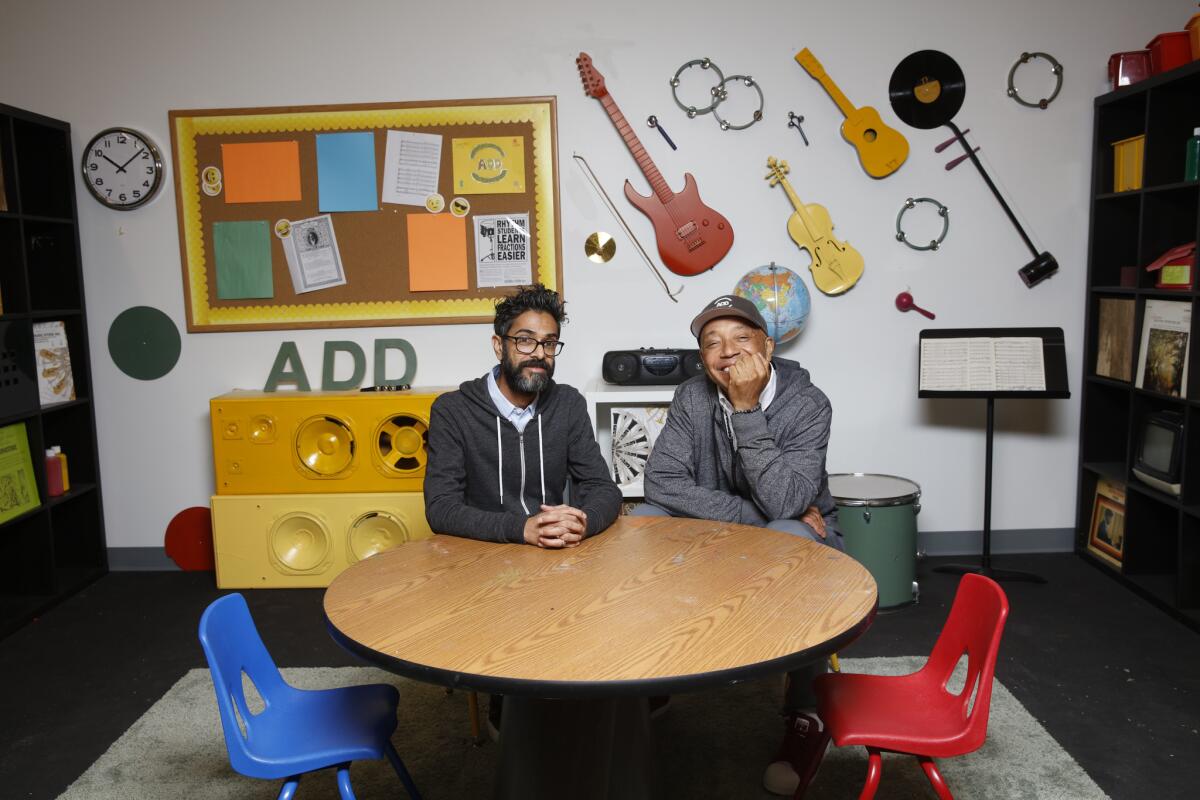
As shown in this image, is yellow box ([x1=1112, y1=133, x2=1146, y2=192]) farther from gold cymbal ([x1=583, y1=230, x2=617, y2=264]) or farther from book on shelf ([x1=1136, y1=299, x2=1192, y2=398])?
gold cymbal ([x1=583, y1=230, x2=617, y2=264])

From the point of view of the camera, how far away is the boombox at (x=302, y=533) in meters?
3.71

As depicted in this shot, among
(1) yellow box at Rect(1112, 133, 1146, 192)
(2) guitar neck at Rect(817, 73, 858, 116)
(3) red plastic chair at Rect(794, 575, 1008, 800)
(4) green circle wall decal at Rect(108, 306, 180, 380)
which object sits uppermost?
(2) guitar neck at Rect(817, 73, 858, 116)

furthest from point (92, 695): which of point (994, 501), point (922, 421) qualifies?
point (994, 501)

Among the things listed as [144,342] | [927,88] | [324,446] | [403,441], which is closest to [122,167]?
[144,342]

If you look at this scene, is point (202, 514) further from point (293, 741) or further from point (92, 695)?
point (293, 741)

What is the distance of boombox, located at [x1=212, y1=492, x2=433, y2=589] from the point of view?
371 cm

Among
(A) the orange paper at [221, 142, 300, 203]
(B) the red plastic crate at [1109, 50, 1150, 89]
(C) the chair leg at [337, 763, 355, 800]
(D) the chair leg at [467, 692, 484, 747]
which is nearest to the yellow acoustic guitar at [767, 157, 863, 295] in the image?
(B) the red plastic crate at [1109, 50, 1150, 89]

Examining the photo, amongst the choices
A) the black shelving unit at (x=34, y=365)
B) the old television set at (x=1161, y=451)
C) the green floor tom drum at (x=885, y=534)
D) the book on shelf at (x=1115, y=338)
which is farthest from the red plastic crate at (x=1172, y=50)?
the black shelving unit at (x=34, y=365)

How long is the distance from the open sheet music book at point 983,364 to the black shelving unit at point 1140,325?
0.38 metres

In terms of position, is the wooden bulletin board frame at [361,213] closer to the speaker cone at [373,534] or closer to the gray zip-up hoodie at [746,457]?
the speaker cone at [373,534]

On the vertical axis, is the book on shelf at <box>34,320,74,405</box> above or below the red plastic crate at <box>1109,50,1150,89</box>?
below

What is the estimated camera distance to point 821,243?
12.6 ft

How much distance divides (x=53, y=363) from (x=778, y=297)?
9.76 feet

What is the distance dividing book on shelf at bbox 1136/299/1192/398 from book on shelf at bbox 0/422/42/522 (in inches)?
→ 169
